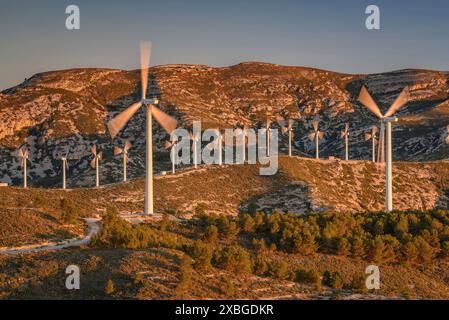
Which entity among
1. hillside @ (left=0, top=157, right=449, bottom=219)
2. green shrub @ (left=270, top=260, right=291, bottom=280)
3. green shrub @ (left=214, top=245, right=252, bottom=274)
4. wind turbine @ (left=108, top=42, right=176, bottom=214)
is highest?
wind turbine @ (left=108, top=42, right=176, bottom=214)

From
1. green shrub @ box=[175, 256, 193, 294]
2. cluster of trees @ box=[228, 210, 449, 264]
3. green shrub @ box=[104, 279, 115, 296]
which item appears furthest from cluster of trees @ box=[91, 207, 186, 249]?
green shrub @ box=[104, 279, 115, 296]

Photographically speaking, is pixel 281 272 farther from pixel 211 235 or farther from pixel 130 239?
pixel 211 235

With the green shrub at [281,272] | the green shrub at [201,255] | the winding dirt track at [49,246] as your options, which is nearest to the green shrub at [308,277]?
the green shrub at [281,272]

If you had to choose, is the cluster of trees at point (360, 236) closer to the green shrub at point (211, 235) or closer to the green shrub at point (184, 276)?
the green shrub at point (211, 235)

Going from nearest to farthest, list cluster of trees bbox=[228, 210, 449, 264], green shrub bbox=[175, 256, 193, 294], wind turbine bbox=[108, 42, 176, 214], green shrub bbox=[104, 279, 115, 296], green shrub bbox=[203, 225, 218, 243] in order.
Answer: green shrub bbox=[104, 279, 115, 296]
green shrub bbox=[175, 256, 193, 294]
green shrub bbox=[203, 225, 218, 243]
cluster of trees bbox=[228, 210, 449, 264]
wind turbine bbox=[108, 42, 176, 214]

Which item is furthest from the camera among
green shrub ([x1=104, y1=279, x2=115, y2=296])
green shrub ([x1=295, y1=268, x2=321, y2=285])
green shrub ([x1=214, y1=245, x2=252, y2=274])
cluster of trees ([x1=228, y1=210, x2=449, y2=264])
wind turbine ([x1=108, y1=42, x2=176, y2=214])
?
wind turbine ([x1=108, y1=42, x2=176, y2=214])

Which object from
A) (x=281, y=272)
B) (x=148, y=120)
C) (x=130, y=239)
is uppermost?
(x=148, y=120)

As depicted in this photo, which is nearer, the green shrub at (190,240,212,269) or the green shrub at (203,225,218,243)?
the green shrub at (190,240,212,269)

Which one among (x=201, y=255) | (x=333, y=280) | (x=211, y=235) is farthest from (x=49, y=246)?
(x=333, y=280)

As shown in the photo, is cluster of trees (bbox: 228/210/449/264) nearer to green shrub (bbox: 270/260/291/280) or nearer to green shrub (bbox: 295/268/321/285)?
green shrub (bbox: 295/268/321/285)

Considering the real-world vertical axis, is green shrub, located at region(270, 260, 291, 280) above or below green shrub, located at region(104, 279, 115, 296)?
below

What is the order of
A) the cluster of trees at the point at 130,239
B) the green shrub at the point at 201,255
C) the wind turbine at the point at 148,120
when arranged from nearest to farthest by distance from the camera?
the green shrub at the point at 201,255 < the cluster of trees at the point at 130,239 < the wind turbine at the point at 148,120
